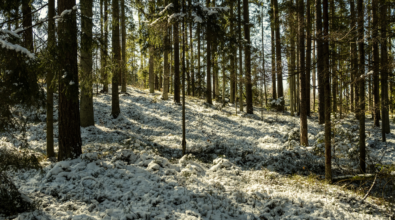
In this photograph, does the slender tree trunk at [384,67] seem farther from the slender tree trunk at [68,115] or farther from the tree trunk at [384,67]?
the slender tree trunk at [68,115]

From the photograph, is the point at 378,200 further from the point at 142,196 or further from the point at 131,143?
the point at 131,143

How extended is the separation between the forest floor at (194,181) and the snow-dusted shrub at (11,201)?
24cm

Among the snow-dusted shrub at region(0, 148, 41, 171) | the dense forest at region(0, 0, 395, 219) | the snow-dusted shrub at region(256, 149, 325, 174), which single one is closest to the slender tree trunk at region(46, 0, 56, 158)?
the dense forest at region(0, 0, 395, 219)

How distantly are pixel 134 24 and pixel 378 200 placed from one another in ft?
45.5

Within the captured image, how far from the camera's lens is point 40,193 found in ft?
16.0

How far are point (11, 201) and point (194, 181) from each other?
4.23 meters

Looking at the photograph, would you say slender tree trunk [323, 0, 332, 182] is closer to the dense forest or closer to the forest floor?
the dense forest

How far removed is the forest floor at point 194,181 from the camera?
15.7 feet

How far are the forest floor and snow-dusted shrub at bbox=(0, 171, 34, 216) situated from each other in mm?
239

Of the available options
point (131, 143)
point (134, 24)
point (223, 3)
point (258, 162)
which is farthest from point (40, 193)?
point (223, 3)

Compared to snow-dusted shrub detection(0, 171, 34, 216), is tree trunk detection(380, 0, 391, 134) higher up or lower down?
higher up

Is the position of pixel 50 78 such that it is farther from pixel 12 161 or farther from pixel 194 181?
pixel 194 181

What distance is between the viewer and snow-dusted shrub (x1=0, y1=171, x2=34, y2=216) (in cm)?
397

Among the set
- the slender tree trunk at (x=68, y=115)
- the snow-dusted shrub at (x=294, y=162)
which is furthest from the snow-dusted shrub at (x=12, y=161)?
the snow-dusted shrub at (x=294, y=162)
